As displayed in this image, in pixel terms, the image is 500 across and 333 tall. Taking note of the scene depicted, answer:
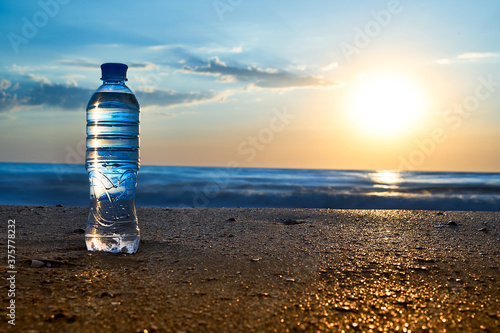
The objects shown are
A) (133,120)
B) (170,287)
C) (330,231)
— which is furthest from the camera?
(330,231)

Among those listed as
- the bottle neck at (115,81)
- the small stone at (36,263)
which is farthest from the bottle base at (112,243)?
the bottle neck at (115,81)

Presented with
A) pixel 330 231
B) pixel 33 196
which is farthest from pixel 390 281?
pixel 33 196

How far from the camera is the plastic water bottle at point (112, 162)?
9.04 feet

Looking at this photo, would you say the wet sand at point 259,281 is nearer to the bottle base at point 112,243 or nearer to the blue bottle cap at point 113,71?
the bottle base at point 112,243

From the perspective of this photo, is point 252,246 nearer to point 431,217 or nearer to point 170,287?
point 170,287

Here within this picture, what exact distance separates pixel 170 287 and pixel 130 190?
4.09 ft

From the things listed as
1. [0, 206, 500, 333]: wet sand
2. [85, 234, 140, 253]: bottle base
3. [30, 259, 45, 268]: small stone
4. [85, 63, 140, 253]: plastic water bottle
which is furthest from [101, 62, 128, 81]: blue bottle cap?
[30, 259, 45, 268]: small stone

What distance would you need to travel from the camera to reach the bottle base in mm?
2674

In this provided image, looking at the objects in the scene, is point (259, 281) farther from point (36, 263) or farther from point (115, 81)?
point (115, 81)

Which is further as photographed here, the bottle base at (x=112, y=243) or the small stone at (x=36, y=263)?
the bottle base at (x=112, y=243)

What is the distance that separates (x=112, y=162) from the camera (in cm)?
295

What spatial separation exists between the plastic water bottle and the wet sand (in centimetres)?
17

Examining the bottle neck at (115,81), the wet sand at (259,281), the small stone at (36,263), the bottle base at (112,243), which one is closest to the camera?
the wet sand at (259,281)

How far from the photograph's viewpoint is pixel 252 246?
2.84 metres
